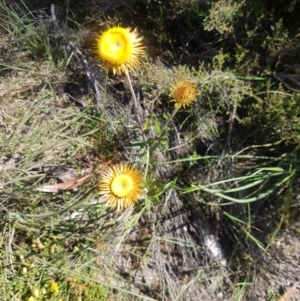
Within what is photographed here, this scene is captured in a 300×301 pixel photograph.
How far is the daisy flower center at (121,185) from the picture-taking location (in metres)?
1.95

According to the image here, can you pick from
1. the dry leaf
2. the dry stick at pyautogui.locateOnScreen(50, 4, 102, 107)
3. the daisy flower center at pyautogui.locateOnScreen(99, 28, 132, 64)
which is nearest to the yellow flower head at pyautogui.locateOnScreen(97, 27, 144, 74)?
the daisy flower center at pyautogui.locateOnScreen(99, 28, 132, 64)

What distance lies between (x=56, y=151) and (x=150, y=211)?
1.66ft

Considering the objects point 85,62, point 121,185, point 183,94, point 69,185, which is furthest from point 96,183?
point 183,94

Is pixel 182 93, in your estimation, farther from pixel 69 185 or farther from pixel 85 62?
pixel 69 185

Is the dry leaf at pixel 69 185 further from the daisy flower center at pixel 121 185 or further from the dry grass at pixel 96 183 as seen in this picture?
the daisy flower center at pixel 121 185

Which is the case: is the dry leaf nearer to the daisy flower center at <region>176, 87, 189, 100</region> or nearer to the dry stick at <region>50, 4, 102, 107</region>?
the dry stick at <region>50, 4, 102, 107</region>

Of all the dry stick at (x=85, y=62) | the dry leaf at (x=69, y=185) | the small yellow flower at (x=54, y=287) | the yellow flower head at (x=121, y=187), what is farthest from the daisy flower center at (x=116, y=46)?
the small yellow flower at (x=54, y=287)

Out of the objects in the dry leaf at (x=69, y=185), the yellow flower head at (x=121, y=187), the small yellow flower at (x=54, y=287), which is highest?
the yellow flower head at (x=121, y=187)

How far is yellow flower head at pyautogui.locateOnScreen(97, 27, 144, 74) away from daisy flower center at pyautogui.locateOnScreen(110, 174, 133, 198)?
1.30ft

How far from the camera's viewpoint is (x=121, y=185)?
1.97m

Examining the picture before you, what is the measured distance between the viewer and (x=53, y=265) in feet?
7.83

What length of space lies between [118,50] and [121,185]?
1.59 ft

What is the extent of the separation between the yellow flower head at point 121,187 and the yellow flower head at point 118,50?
1.28ft

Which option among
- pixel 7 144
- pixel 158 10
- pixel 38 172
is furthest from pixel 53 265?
pixel 158 10
